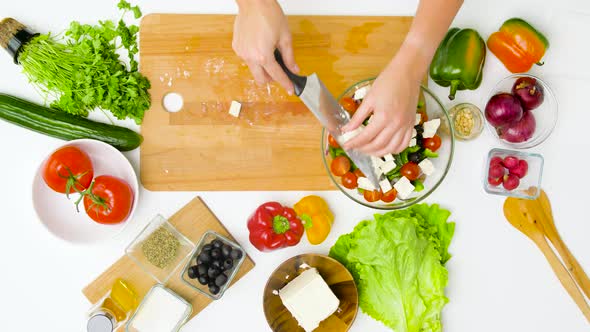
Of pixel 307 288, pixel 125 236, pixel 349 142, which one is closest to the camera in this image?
pixel 349 142

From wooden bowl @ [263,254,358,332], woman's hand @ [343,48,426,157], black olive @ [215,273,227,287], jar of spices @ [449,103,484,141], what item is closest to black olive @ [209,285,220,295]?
black olive @ [215,273,227,287]

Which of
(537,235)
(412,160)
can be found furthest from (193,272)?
(537,235)

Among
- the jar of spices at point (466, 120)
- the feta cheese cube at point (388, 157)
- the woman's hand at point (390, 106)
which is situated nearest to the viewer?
the woman's hand at point (390, 106)

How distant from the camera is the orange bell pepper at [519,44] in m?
1.44

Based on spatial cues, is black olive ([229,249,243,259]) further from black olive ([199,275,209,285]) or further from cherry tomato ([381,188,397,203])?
cherry tomato ([381,188,397,203])

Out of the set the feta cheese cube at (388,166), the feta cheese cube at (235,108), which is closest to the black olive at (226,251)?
the feta cheese cube at (235,108)

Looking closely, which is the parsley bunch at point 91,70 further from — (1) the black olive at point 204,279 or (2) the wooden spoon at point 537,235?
(2) the wooden spoon at point 537,235

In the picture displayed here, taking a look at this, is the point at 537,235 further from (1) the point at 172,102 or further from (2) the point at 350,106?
(1) the point at 172,102

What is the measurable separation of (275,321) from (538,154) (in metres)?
0.91

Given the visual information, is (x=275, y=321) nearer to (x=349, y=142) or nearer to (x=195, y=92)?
(x=349, y=142)

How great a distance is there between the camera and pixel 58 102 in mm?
1486

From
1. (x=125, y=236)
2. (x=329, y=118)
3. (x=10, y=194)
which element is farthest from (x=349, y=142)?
(x=10, y=194)

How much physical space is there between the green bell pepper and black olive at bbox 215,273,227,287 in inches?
33.0

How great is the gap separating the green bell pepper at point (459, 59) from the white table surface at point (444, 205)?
0.24 feet
